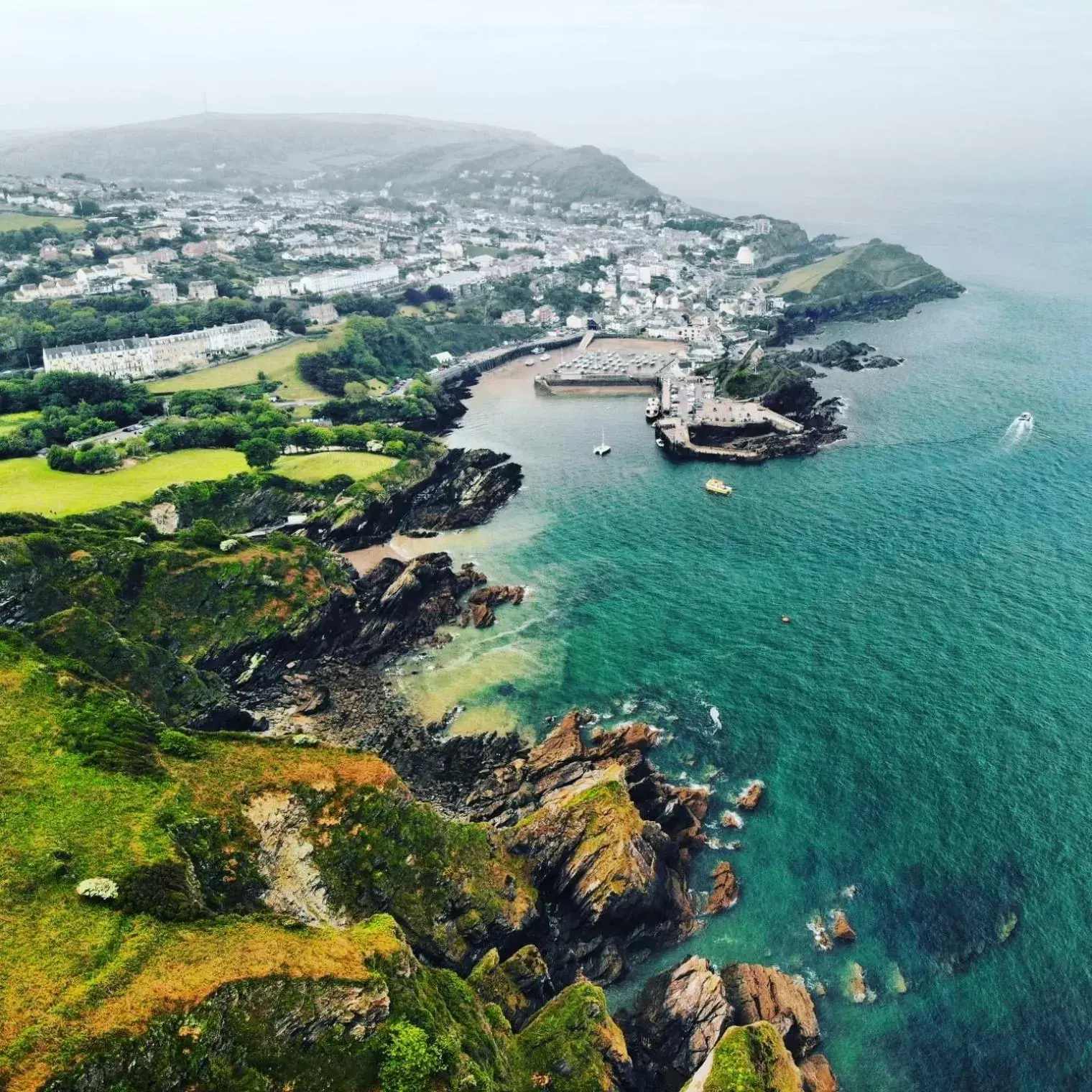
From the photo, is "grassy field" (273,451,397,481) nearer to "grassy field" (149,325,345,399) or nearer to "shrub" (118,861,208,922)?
"grassy field" (149,325,345,399)

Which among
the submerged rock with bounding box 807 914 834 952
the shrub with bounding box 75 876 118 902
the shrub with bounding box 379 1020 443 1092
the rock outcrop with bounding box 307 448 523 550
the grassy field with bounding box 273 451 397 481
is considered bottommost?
the submerged rock with bounding box 807 914 834 952

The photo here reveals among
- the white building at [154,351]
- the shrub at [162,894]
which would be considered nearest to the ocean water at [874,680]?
the shrub at [162,894]

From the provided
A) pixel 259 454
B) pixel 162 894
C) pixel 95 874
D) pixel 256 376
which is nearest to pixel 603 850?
pixel 162 894

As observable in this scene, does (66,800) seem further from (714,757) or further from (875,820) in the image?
(875,820)

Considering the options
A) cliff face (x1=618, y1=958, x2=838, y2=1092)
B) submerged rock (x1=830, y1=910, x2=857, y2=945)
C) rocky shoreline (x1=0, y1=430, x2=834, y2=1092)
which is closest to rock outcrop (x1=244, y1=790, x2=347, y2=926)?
rocky shoreline (x1=0, y1=430, x2=834, y2=1092)

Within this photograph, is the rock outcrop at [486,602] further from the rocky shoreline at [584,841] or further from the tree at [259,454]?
the tree at [259,454]

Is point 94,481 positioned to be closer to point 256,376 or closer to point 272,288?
point 256,376

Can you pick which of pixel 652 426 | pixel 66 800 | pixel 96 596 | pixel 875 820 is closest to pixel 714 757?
pixel 875 820
